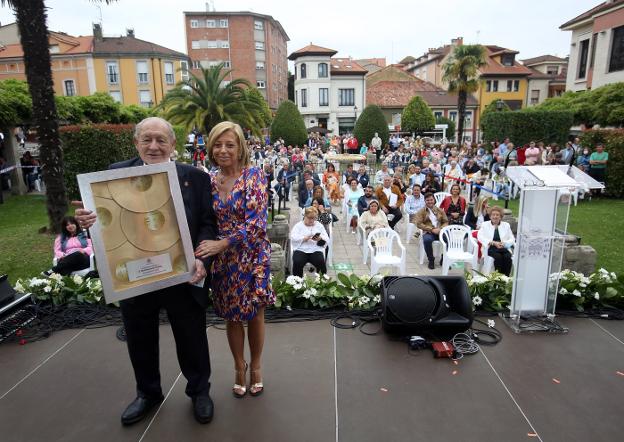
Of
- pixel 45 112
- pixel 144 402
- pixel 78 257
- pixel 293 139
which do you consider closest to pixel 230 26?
pixel 293 139

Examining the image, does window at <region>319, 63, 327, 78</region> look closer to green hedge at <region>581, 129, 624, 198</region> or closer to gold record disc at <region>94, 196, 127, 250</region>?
green hedge at <region>581, 129, 624, 198</region>

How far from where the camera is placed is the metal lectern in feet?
11.3

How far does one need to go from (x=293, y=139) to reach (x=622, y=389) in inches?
1041

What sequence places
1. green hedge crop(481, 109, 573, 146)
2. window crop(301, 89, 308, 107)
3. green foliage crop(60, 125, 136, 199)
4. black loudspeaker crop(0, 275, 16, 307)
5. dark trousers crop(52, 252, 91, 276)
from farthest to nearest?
window crop(301, 89, 308, 107) < green hedge crop(481, 109, 573, 146) < green foliage crop(60, 125, 136, 199) < dark trousers crop(52, 252, 91, 276) < black loudspeaker crop(0, 275, 16, 307)

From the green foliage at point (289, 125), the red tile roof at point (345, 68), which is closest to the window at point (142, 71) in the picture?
the red tile roof at point (345, 68)

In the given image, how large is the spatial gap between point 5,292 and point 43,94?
16.4ft

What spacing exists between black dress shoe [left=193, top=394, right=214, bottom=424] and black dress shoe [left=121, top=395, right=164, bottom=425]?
286mm

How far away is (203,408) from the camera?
2.43 meters

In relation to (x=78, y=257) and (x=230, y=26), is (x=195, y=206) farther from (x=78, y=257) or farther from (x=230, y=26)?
(x=230, y=26)

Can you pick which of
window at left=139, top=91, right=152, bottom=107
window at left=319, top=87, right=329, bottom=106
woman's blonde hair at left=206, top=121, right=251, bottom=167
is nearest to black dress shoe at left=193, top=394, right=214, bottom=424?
woman's blonde hair at left=206, top=121, right=251, bottom=167

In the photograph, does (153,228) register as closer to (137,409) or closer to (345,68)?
(137,409)

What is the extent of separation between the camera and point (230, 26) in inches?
1917

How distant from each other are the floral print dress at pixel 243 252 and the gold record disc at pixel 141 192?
0.32 metres

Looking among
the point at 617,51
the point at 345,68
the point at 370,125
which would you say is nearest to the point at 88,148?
the point at 370,125
